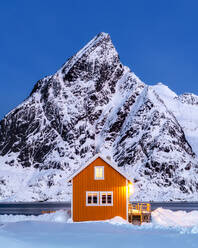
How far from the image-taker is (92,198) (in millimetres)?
51094

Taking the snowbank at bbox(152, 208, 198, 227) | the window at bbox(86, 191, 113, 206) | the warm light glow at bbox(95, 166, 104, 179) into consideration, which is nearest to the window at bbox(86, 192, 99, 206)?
the window at bbox(86, 191, 113, 206)

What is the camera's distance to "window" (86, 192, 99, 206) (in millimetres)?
50906

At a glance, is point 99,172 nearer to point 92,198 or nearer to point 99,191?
point 99,191

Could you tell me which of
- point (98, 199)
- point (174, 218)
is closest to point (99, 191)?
point (98, 199)

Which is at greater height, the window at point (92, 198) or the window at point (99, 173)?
the window at point (99, 173)

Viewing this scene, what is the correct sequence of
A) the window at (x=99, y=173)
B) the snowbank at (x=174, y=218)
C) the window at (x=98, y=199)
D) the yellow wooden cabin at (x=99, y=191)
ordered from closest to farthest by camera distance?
the snowbank at (x=174, y=218) < the yellow wooden cabin at (x=99, y=191) < the window at (x=98, y=199) < the window at (x=99, y=173)

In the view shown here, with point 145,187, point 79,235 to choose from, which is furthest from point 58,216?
point 145,187

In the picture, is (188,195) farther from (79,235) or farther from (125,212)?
(79,235)

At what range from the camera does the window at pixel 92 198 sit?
5091 cm

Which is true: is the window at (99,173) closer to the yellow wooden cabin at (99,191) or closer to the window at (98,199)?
the yellow wooden cabin at (99,191)

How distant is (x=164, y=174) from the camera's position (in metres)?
200

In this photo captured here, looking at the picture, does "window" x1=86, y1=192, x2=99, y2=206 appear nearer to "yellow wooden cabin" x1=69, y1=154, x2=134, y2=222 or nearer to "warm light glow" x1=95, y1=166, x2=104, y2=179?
"yellow wooden cabin" x1=69, y1=154, x2=134, y2=222

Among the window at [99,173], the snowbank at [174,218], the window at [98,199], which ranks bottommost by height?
the snowbank at [174,218]

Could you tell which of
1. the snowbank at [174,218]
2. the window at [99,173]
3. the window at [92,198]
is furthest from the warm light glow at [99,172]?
the snowbank at [174,218]
